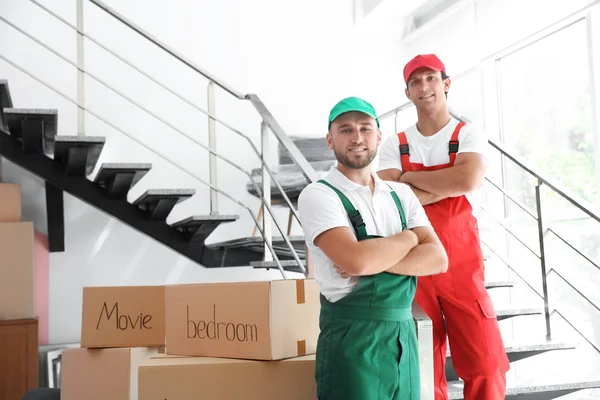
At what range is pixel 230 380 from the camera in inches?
70.8

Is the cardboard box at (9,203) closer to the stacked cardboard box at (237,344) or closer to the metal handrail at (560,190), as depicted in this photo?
the stacked cardboard box at (237,344)

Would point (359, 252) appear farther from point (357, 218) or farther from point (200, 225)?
point (200, 225)

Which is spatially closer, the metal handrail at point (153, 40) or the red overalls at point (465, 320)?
the red overalls at point (465, 320)

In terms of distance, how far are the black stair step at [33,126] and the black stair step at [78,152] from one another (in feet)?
0.28

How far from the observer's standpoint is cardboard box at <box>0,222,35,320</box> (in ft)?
11.8

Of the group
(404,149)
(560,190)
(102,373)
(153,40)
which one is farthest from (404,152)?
(153,40)

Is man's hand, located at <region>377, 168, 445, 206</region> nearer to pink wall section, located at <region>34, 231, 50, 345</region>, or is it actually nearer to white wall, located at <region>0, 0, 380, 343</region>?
white wall, located at <region>0, 0, 380, 343</region>

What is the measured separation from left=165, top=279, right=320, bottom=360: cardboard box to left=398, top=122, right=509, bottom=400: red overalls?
377 mm

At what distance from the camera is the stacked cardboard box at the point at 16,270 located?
3582 millimetres

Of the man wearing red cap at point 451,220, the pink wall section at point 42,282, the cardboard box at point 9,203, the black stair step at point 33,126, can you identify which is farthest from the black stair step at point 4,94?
the man wearing red cap at point 451,220

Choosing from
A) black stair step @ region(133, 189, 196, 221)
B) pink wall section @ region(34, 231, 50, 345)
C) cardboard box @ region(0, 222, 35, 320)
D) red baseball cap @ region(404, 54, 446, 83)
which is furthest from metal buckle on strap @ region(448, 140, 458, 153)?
pink wall section @ region(34, 231, 50, 345)

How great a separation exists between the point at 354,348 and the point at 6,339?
2655 millimetres

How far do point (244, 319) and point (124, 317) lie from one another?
0.73 meters

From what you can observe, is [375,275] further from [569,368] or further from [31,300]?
[569,368]
